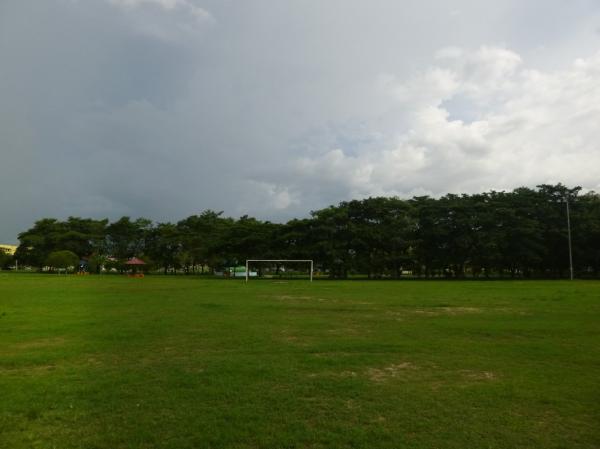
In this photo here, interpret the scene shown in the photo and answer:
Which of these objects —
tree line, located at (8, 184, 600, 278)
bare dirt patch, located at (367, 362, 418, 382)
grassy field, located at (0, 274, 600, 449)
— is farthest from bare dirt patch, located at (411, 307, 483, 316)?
tree line, located at (8, 184, 600, 278)

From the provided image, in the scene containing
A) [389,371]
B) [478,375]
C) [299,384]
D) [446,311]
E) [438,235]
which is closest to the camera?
[299,384]

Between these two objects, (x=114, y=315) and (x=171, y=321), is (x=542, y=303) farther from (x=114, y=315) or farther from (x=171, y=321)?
(x=114, y=315)

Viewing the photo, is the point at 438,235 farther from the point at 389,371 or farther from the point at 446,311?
the point at 389,371

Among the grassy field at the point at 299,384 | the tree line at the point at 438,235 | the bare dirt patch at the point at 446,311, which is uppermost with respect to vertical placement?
the tree line at the point at 438,235

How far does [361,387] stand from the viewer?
6398 millimetres

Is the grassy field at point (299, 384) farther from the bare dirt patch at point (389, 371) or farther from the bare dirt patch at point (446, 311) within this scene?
the bare dirt patch at point (446, 311)

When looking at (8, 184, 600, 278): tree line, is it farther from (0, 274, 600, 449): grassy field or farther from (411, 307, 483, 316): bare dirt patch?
(0, 274, 600, 449): grassy field

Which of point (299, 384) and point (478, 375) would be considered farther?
point (478, 375)

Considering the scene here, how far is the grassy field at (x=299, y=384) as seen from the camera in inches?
188

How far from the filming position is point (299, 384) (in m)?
6.50

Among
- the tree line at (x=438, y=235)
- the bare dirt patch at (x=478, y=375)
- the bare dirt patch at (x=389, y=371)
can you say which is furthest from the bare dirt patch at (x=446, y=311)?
the tree line at (x=438, y=235)

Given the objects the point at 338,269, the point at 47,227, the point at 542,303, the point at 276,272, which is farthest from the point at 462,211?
the point at 47,227

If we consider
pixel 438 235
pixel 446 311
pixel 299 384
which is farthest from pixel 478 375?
pixel 438 235

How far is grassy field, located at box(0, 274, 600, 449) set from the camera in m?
4.78
